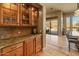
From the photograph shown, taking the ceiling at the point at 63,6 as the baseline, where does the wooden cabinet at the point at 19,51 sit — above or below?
below

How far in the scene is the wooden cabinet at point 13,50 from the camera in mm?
2140

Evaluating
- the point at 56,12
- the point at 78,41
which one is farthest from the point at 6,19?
the point at 56,12

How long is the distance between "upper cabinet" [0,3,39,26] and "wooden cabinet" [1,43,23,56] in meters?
0.61

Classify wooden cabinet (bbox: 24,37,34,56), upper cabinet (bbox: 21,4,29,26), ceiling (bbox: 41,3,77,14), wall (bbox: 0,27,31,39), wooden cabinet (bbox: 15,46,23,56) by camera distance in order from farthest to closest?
ceiling (bbox: 41,3,77,14), upper cabinet (bbox: 21,4,29,26), wooden cabinet (bbox: 24,37,34,56), wall (bbox: 0,27,31,39), wooden cabinet (bbox: 15,46,23,56)

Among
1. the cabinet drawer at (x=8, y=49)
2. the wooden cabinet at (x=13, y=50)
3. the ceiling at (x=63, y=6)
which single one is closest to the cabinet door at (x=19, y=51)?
the wooden cabinet at (x=13, y=50)

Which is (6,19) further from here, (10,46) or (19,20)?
(10,46)

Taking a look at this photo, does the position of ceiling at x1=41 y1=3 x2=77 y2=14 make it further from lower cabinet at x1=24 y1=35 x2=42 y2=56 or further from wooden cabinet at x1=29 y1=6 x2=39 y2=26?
lower cabinet at x1=24 y1=35 x2=42 y2=56

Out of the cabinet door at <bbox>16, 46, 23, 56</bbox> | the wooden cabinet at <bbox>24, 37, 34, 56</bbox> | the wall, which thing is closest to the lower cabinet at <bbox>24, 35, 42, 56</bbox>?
the wooden cabinet at <bbox>24, 37, 34, 56</bbox>

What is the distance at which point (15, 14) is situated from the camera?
306 cm

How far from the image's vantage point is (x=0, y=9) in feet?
8.13

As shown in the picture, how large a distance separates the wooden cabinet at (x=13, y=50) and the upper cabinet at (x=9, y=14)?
62 centimetres

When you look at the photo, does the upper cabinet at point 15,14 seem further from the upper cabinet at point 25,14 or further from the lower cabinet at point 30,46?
the lower cabinet at point 30,46

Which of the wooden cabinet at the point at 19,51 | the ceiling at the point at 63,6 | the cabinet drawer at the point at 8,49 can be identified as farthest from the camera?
the ceiling at the point at 63,6

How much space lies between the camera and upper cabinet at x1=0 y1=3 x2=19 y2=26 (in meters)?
2.59
